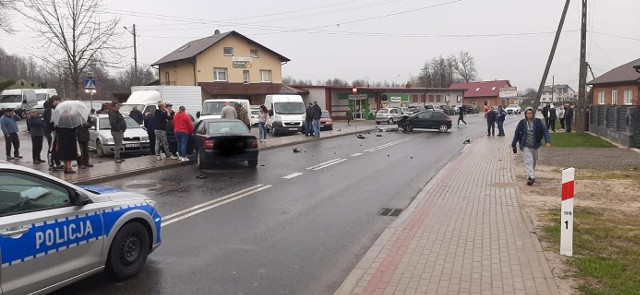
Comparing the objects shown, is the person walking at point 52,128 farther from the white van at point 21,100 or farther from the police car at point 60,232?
the white van at point 21,100

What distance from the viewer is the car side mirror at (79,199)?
14.9 ft

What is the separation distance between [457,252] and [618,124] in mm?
18536

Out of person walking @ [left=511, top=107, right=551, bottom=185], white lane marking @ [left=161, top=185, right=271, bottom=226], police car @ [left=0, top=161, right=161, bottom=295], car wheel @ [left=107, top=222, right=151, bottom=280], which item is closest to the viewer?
police car @ [left=0, top=161, right=161, bottom=295]

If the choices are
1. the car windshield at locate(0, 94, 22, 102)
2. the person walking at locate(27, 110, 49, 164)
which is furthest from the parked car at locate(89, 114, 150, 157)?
the car windshield at locate(0, 94, 22, 102)

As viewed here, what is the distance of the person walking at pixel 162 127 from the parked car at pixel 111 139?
1.62 meters

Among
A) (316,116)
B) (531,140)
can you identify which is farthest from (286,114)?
(531,140)

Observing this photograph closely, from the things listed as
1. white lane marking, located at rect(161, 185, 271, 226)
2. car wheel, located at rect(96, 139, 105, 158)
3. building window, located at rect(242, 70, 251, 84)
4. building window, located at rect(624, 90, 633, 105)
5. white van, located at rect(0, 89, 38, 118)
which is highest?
building window, located at rect(242, 70, 251, 84)

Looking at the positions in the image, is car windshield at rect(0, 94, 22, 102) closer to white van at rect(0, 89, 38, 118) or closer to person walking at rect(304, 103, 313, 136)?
white van at rect(0, 89, 38, 118)

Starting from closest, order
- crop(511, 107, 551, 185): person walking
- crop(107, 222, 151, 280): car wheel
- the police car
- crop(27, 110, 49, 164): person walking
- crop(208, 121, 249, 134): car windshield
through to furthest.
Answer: the police car
crop(107, 222, 151, 280): car wheel
crop(511, 107, 551, 185): person walking
crop(208, 121, 249, 134): car windshield
crop(27, 110, 49, 164): person walking

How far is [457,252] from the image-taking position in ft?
19.4

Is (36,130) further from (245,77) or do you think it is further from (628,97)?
(628,97)

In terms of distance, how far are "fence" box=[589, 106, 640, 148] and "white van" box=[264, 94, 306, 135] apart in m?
15.1

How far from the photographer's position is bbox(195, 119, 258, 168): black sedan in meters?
13.4

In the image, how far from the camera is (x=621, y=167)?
13.0 meters
